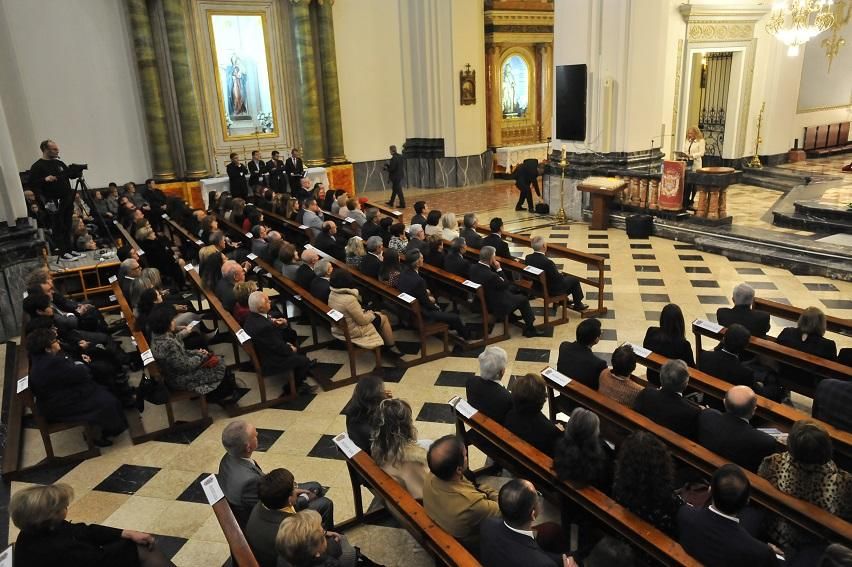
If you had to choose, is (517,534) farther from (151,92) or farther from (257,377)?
(151,92)

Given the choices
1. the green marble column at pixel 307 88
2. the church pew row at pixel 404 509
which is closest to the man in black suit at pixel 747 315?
the church pew row at pixel 404 509

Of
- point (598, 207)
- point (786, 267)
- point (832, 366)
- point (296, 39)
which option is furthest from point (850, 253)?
point (296, 39)

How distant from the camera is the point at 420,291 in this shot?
641 cm

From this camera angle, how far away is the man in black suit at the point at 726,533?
2.59 m

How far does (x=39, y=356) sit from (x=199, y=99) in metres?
11.3

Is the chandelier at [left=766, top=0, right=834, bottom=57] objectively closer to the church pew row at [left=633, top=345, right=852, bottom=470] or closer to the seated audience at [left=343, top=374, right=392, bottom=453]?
the church pew row at [left=633, top=345, right=852, bottom=470]

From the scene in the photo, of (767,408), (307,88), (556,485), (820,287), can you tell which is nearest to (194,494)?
(556,485)

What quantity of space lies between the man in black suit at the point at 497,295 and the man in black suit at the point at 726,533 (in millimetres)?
3995

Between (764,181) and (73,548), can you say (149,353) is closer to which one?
(73,548)

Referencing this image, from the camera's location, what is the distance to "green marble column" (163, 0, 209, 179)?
13508 mm

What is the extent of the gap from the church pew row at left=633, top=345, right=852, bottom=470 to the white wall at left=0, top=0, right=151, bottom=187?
12.6 metres

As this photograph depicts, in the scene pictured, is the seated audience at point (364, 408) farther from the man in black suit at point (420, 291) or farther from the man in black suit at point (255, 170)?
the man in black suit at point (255, 170)

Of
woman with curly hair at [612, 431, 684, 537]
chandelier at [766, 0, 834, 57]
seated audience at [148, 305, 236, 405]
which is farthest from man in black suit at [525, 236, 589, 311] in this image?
chandelier at [766, 0, 834, 57]

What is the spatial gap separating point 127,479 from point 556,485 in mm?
3176
